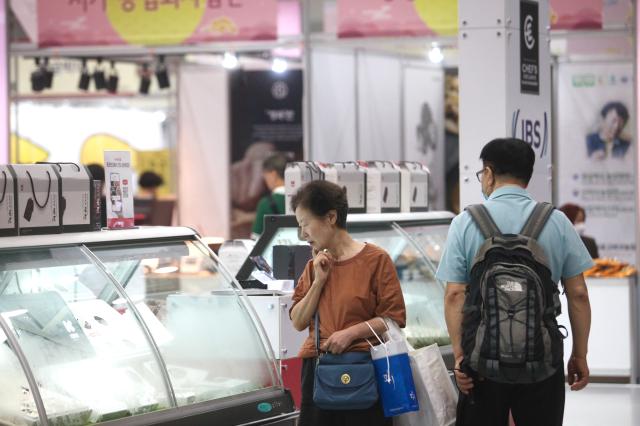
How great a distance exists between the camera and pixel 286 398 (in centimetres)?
477

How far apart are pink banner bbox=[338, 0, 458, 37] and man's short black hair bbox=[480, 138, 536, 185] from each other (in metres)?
5.66

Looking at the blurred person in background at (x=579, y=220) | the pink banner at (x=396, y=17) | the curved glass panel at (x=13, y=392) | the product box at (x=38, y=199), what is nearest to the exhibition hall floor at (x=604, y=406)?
the blurred person in background at (x=579, y=220)

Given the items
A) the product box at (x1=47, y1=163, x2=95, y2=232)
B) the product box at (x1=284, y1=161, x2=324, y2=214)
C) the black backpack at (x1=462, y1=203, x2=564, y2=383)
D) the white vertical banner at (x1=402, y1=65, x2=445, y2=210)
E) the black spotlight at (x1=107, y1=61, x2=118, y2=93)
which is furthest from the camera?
the black spotlight at (x1=107, y1=61, x2=118, y2=93)

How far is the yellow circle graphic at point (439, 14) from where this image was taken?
31.6ft

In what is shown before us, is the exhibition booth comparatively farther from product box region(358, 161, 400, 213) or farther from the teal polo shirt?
the teal polo shirt

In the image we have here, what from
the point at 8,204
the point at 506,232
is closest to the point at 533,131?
the point at 506,232

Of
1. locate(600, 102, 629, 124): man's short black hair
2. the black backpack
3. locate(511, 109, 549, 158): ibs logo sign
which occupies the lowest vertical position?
the black backpack

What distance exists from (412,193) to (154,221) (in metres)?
6.03

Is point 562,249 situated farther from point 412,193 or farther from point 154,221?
point 154,221

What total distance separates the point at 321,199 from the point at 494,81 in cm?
191

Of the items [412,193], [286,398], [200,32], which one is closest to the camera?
[286,398]

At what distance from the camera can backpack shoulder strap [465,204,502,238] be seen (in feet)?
13.1

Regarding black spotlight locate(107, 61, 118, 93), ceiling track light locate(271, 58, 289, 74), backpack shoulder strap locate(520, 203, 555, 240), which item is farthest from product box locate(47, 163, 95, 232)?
black spotlight locate(107, 61, 118, 93)

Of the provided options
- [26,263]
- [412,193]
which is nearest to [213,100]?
[412,193]
